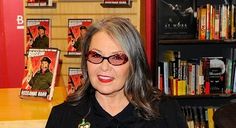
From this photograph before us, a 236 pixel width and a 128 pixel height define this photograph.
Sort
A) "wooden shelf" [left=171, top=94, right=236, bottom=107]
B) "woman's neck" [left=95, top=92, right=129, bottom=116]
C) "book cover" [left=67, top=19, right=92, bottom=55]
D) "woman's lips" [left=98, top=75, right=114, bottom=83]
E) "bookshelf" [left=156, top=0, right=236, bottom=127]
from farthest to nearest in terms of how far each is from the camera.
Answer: "wooden shelf" [left=171, top=94, right=236, bottom=107]
"bookshelf" [left=156, top=0, right=236, bottom=127]
"book cover" [left=67, top=19, right=92, bottom=55]
"woman's neck" [left=95, top=92, right=129, bottom=116]
"woman's lips" [left=98, top=75, right=114, bottom=83]

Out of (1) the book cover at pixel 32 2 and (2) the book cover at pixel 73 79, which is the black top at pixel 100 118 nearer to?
(2) the book cover at pixel 73 79

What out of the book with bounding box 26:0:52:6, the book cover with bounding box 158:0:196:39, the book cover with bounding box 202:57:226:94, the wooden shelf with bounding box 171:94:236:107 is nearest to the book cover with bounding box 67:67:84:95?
the book with bounding box 26:0:52:6

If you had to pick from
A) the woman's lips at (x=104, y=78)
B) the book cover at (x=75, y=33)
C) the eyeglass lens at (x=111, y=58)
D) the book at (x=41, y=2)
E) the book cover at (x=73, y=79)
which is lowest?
the book cover at (x=73, y=79)

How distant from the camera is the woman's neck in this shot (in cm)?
178

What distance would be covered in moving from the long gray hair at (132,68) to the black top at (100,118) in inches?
1.4

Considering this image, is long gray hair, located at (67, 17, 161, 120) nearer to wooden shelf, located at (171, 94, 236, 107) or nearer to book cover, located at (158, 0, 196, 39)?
book cover, located at (158, 0, 196, 39)

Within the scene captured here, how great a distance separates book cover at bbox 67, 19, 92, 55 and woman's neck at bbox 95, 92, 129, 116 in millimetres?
1237

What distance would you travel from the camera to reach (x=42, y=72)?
1.74 m

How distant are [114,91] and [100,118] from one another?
139 mm

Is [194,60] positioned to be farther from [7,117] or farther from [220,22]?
[7,117]

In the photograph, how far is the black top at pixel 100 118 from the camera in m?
1.72

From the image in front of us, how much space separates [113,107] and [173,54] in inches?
74.7

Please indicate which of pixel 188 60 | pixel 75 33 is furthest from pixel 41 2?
pixel 188 60

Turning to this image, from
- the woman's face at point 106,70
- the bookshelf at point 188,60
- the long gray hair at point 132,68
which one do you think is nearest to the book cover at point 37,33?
the bookshelf at point 188,60
